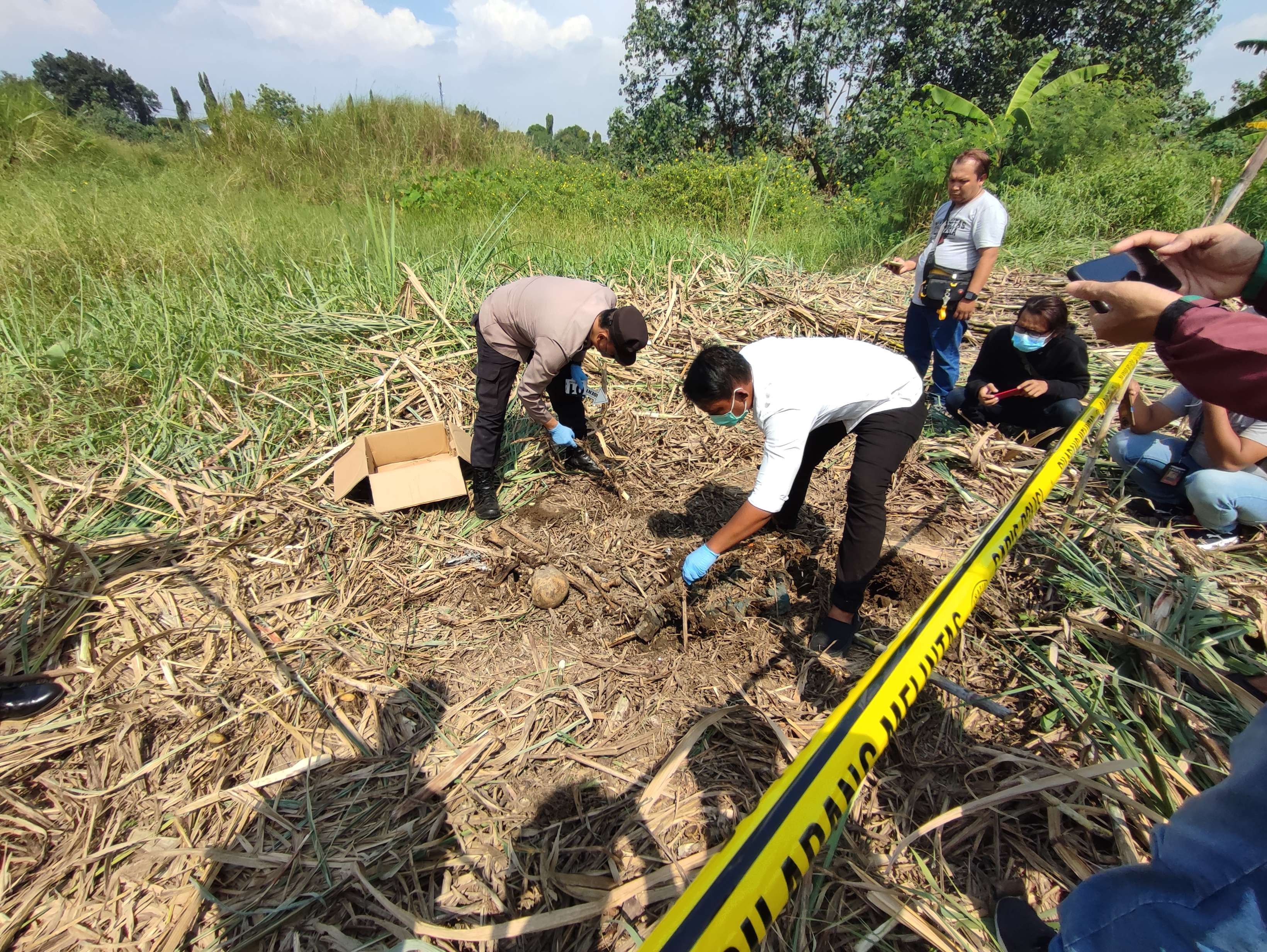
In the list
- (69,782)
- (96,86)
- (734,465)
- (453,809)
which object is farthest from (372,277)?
(96,86)

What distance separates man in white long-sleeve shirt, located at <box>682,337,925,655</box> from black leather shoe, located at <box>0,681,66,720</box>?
271 cm

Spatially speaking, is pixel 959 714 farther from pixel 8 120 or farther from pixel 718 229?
pixel 8 120

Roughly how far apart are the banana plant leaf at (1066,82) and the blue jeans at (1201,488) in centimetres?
1006

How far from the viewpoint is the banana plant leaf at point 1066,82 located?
975 cm

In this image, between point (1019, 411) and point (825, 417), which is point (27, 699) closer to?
point (825, 417)

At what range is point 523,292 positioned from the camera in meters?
3.22

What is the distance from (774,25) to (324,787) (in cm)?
2096

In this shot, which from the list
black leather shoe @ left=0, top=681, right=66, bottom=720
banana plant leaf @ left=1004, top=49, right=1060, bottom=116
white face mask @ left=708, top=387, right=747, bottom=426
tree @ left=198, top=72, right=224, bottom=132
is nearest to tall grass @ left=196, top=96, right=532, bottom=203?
tree @ left=198, top=72, right=224, bottom=132

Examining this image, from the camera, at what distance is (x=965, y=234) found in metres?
3.94

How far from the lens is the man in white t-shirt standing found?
12.6 feet

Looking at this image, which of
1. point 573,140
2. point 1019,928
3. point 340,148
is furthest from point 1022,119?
point 573,140

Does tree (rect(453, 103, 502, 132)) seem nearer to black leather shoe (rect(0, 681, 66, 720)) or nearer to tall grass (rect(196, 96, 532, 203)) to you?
tall grass (rect(196, 96, 532, 203))

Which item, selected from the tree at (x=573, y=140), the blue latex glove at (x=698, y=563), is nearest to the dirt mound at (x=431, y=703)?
the blue latex glove at (x=698, y=563)

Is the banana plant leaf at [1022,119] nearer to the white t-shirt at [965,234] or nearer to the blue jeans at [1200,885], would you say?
the white t-shirt at [965,234]
